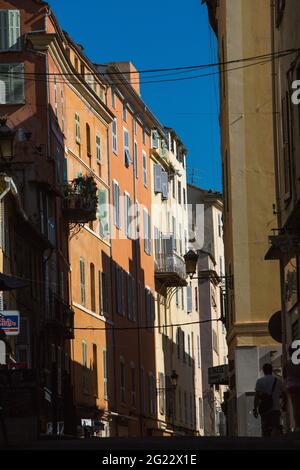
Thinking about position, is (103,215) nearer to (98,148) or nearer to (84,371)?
(98,148)

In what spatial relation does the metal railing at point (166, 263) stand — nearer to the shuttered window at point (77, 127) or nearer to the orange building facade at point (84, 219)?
the orange building facade at point (84, 219)

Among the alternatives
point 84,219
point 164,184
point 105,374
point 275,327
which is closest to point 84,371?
point 105,374

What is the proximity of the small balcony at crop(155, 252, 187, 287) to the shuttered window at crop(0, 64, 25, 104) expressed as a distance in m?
22.1

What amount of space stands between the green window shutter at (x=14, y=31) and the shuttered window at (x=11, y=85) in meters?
0.73

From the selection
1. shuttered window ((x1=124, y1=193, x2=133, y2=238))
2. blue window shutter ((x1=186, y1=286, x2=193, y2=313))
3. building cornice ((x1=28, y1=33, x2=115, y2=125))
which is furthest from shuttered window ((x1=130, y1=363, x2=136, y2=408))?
blue window shutter ((x1=186, y1=286, x2=193, y2=313))

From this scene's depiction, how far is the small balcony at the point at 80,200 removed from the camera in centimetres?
4836

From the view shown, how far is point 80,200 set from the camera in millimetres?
48688

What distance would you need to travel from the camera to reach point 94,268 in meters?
53.7

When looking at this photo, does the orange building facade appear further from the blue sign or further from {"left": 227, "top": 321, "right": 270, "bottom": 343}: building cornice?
{"left": 227, "top": 321, "right": 270, "bottom": 343}: building cornice

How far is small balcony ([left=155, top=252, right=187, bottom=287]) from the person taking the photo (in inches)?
2687

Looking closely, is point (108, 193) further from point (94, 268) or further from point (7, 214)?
point (7, 214)

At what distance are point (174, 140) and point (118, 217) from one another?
1684 centimetres

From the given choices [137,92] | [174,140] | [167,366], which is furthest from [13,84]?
[174,140]

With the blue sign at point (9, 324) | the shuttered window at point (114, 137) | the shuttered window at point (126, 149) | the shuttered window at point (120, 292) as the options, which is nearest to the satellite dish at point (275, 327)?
the blue sign at point (9, 324)
